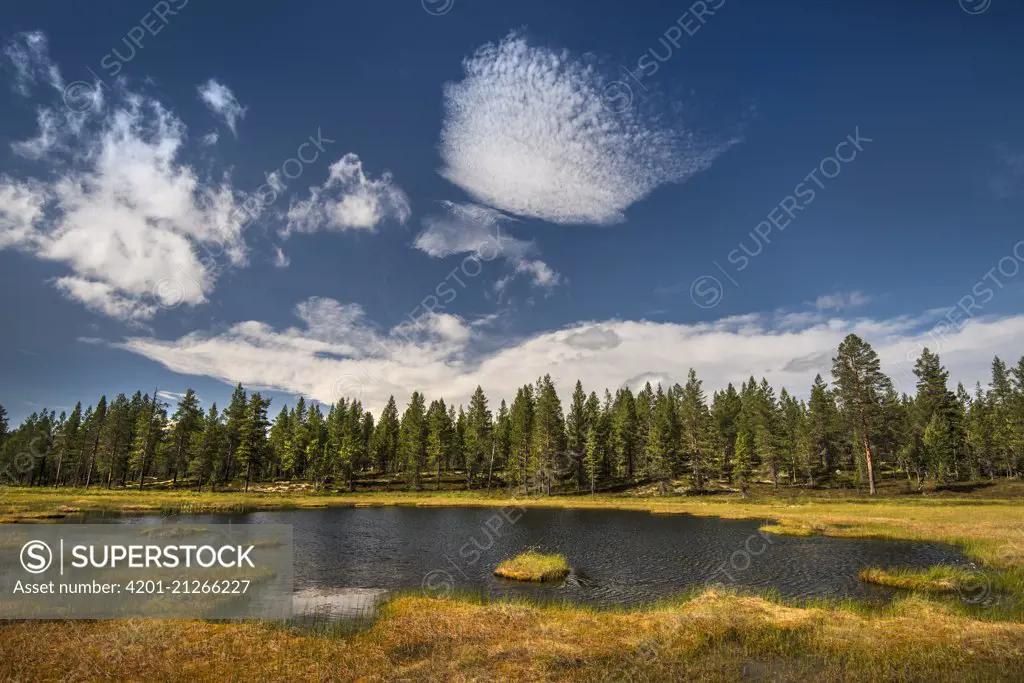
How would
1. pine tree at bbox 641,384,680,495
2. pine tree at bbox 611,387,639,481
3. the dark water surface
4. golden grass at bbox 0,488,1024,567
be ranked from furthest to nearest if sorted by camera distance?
pine tree at bbox 611,387,639,481 → pine tree at bbox 641,384,680,495 → golden grass at bbox 0,488,1024,567 → the dark water surface

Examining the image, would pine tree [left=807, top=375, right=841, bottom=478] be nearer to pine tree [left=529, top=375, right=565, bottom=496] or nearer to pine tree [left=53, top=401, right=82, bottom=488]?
pine tree [left=529, top=375, right=565, bottom=496]

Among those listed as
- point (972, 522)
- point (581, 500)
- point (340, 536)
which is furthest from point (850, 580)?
point (581, 500)

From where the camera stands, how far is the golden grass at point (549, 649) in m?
14.3

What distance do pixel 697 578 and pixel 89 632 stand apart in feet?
96.0

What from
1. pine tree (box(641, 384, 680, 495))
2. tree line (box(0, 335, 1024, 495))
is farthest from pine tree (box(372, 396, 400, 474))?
pine tree (box(641, 384, 680, 495))

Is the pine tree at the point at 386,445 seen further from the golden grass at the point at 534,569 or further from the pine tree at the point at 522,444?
the golden grass at the point at 534,569

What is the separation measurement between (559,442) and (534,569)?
7593cm

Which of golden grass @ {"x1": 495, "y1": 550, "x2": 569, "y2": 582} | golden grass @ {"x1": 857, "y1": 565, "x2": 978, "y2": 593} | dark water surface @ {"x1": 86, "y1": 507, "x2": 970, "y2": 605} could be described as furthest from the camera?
golden grass @ {"x1": 495, "y1": 550, "x2": 569, "y2": 582}

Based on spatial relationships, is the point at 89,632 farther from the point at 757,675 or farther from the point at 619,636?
the point at 757,675

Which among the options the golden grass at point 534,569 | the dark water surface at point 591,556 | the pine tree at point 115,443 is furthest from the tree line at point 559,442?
the golden grass at point 534,569

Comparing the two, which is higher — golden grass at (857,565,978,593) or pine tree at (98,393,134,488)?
pine tree at (98,393,134,488)

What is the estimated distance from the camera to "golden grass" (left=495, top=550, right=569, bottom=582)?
3025 cm

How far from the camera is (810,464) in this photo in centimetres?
10338

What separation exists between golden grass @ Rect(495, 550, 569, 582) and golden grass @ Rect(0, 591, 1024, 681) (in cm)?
1048
